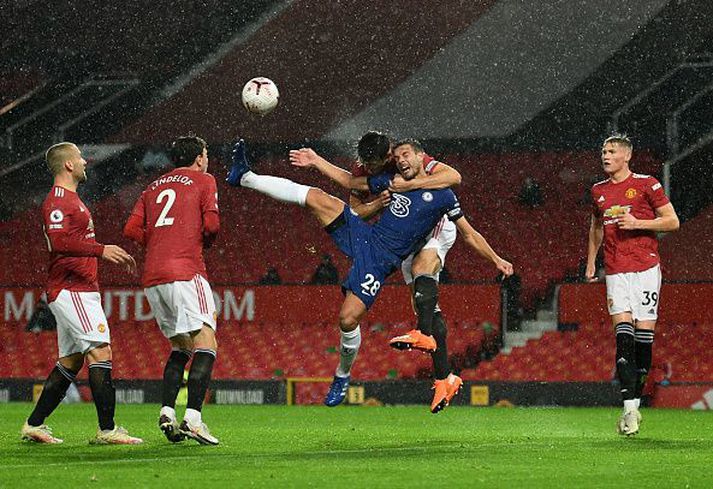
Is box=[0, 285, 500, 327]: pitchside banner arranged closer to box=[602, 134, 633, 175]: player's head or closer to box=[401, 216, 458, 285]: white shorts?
box=[401, 216, 458, 285]: white shorts

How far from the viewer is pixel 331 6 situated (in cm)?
2633

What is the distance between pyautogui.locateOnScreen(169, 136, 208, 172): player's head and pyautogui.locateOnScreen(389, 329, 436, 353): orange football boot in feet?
6.10

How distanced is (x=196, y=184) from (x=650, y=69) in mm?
18057

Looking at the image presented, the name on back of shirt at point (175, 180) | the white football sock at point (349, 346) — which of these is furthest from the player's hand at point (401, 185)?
the name on back of shirt at point (175, 180)

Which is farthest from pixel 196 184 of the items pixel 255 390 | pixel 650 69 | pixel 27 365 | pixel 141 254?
pixel 650 69

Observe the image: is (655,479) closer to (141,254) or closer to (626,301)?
(626,301)

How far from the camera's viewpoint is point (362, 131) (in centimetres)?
2614

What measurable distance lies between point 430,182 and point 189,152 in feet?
6.07

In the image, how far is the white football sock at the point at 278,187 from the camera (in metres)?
9.09

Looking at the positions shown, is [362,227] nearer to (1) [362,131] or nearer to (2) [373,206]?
(2) [373,206]

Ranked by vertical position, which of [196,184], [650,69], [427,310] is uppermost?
[650,69]

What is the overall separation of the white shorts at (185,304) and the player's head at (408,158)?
71.1 inches

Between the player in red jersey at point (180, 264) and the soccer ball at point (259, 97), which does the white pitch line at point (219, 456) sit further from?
the soccer ball at point (259, 97)

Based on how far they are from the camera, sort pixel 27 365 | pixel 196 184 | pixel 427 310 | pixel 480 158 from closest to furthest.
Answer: pixel 196 184
pixel 427 310
pixel 27 365
pixel 480 158
